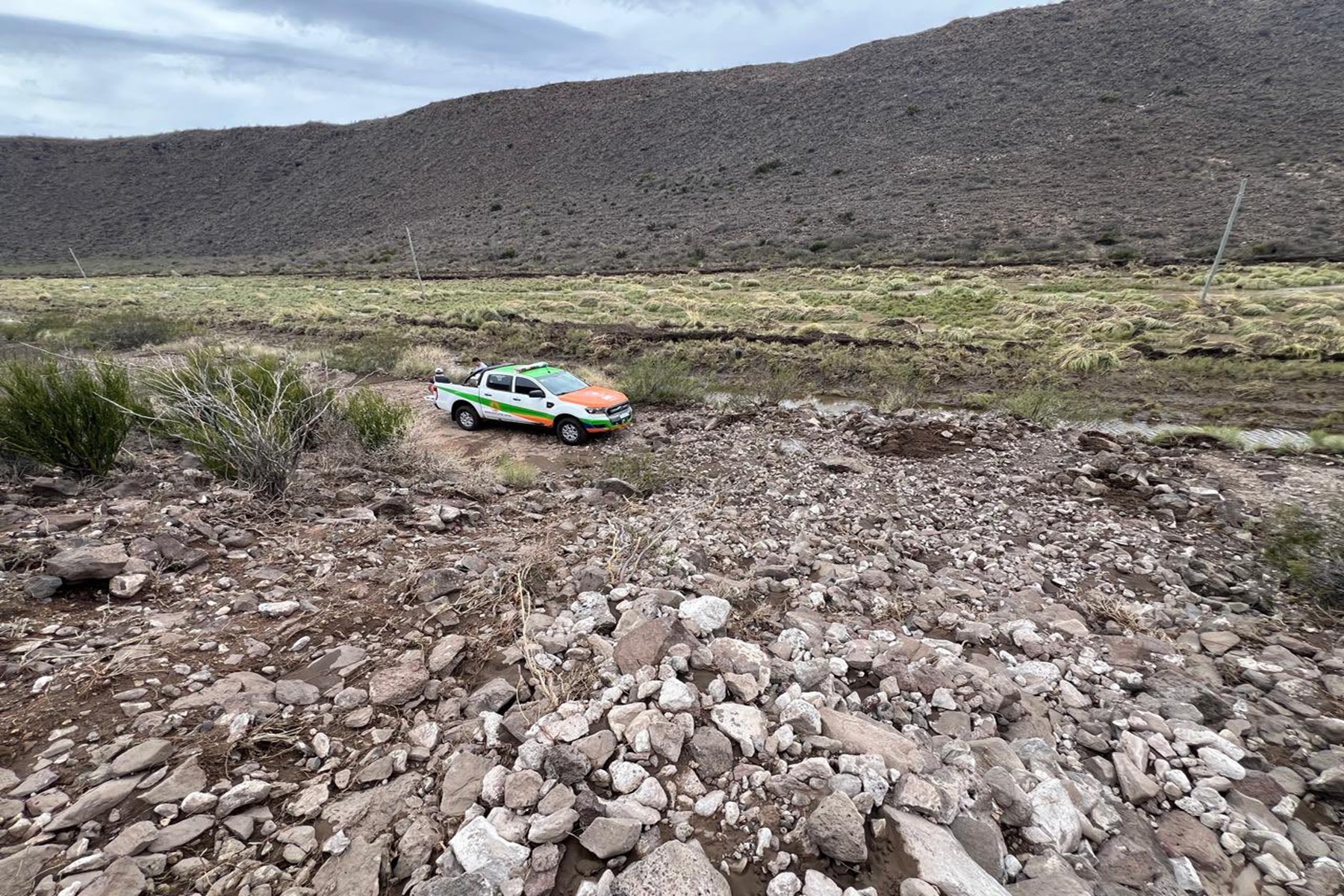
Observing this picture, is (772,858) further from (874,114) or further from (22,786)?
(874,114)

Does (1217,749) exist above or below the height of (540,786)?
below

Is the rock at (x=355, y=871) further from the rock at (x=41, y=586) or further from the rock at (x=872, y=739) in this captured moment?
the rock at (x=41, y=586)

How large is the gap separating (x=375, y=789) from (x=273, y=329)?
29515 millimetres

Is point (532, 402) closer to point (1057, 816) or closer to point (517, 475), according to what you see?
point (517, 475)

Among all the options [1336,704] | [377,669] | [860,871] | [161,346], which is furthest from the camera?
[161,346]

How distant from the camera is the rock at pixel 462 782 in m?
2.72

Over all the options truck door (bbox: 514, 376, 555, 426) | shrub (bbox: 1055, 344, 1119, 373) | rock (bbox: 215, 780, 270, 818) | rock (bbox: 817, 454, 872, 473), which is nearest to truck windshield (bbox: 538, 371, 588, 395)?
truck door (bbox: 514, 376, 555, 426)

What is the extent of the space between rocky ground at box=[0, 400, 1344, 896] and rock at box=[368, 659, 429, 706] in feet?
0.05

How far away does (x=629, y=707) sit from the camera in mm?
3266

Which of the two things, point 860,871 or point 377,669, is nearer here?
point 860,871

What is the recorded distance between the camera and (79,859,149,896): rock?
2.21m

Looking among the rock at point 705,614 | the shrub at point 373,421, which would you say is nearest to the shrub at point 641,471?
the shrub at point 373,421

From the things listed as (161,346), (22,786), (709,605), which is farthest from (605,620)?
(161,346)

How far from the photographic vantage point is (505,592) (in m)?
4.77
